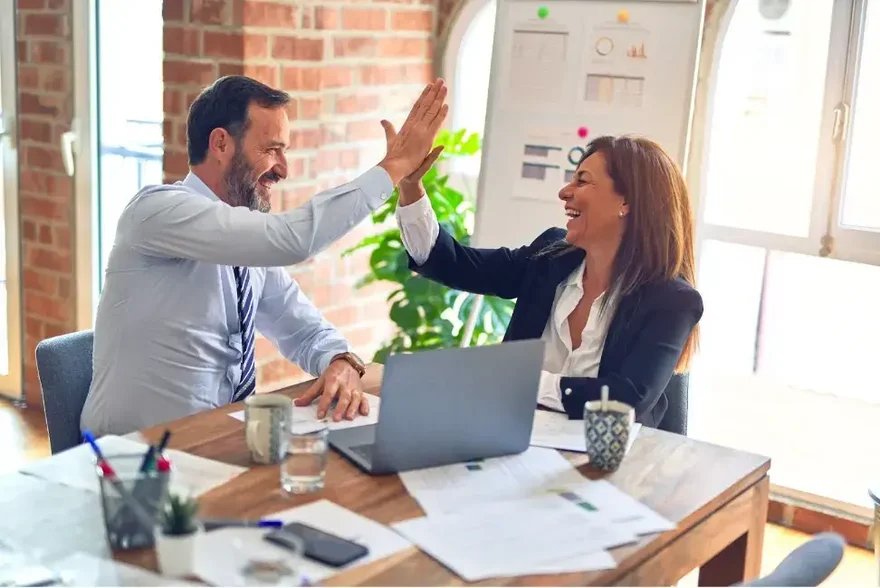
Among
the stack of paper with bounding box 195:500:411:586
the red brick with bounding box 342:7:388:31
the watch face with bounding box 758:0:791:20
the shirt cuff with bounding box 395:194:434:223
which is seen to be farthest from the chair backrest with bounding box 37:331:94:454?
the watch face with bounding box 758:0:791:20

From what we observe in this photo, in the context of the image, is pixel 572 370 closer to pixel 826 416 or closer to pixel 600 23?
pixel 600 23

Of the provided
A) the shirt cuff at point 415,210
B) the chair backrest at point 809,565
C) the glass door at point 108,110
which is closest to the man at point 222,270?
the shirt cuff at point 415,210

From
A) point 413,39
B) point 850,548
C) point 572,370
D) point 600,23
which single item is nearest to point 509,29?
point 600,23

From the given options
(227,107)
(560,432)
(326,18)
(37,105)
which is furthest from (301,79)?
(560,432)

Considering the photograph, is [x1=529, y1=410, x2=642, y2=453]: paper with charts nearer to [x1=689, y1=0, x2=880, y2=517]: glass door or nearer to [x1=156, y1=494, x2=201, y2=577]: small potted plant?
[x1=156, y1=494, x2=201, y2=577]: small potted plant

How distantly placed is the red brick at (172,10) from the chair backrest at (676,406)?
1.91 metres

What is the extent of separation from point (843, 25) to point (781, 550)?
4.92 ft

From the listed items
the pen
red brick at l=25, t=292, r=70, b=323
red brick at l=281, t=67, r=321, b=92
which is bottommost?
red brick at l=25, t=292, r=70, b=323

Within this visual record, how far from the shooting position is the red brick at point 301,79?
3.29 meters

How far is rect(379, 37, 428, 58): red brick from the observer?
3.68m

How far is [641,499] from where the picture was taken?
162cm

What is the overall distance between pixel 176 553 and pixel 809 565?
75 cm

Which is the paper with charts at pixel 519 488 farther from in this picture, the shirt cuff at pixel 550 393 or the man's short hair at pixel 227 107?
the man's short hair at pixel 227 107

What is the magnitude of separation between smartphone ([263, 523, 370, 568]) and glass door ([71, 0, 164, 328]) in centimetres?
260
